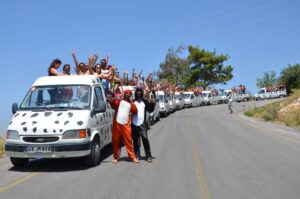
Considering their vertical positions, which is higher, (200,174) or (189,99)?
(189,99)

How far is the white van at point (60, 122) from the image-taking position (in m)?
9.57

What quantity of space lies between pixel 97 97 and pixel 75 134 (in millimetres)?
1862

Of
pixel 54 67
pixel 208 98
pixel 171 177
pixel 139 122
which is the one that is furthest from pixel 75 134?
pixel 208 98

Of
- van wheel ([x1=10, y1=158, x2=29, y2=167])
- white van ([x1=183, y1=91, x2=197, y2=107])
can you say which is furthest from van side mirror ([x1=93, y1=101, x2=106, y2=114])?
white van ([x1=183, y1=91, x2=197, y2=107])

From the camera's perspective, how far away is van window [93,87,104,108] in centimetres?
1100

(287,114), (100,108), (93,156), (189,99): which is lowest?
(93,156)

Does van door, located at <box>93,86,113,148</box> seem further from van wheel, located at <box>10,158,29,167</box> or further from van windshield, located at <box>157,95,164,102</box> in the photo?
van windshield, located at <box>157,95,164,102</box>

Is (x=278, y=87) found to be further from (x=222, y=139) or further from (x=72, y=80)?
(x=72, y=80)

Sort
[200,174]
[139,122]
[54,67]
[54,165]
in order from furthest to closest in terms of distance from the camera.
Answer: [54,67]
[139,122]
[54,165]
[200,174]

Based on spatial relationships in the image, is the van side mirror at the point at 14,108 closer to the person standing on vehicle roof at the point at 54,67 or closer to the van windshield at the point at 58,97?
the van windshield at the point at 58,97

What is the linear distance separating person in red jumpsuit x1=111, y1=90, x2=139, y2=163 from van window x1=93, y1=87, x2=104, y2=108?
39cm

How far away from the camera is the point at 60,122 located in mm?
9711

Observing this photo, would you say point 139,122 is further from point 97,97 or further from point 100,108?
point 97,97

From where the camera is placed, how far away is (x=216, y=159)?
11547mm
